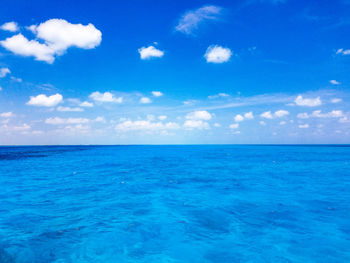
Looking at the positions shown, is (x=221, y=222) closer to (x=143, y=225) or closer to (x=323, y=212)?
(x=143, y=225)

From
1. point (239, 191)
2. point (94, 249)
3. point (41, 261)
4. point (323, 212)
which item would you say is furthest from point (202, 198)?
point (41, 261)

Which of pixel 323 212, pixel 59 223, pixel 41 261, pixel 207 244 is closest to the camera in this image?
pixel 41 261

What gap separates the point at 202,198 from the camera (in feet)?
62.2

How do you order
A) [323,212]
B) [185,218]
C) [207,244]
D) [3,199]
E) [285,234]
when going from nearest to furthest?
[207,244]
[285,234]
[185,218]
[323,212]
[3,199]

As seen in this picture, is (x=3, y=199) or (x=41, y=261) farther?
(x=3, y=199)

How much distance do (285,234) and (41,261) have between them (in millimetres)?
11625

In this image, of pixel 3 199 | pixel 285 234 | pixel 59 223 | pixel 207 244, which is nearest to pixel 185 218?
pixel 207 244

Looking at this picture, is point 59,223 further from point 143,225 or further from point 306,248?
point 306,248

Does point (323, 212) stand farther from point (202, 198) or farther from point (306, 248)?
point (202, 198)

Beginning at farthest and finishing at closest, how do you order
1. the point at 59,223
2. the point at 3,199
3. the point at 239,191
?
1. the point at 239,191
2. the point at 3,199
3. the point at 59,223

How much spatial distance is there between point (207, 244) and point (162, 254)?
2268 millimetres

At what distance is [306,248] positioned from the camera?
1000 cm

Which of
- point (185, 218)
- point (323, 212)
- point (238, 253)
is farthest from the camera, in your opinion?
point (323, 212)

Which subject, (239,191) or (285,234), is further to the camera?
(239,191)
